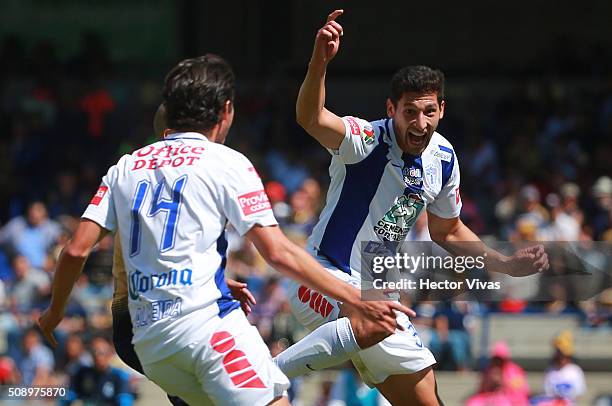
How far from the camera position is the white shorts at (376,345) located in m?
5.70

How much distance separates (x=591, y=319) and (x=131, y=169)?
7.57 m

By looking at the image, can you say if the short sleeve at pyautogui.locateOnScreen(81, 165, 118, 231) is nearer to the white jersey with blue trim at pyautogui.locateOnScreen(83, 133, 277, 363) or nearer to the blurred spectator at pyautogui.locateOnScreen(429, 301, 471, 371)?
the white jersey with blue trim at pyautogui.locateOnScreen(83, 133, 277, 363)

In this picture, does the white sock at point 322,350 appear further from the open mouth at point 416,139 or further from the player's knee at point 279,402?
the player's knee at point 279,402

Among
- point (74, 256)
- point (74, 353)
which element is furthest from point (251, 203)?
point (74, 353)

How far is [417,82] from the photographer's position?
5.68 m

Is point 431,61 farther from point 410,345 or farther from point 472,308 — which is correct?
point 410,345

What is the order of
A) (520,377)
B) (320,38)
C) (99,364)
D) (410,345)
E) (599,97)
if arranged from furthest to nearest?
(599,97) → (520,377) → (99,364) → (410,345) → (320,38)

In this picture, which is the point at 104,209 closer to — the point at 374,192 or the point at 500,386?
the point at 374,192

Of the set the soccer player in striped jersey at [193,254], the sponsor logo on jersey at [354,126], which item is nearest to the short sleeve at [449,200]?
the sponsor logo on jersey at [354,126]

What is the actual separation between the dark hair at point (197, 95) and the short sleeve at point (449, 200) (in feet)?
5.69

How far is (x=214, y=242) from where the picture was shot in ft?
14.6

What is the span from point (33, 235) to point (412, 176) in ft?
26.4

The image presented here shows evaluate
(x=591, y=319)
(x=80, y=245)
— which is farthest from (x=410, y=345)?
(x=591, y=319)

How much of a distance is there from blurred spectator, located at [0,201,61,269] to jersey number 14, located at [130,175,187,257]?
8492 mm
